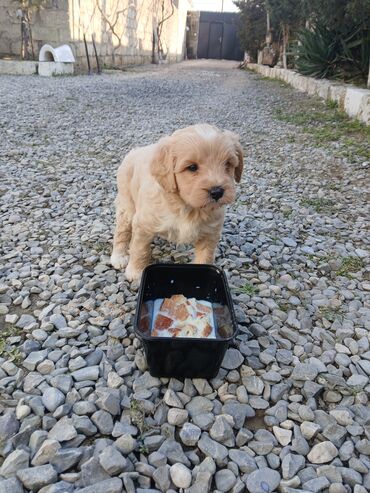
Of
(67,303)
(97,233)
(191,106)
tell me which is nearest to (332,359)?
(67,303)

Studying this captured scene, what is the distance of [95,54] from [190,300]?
15.8m

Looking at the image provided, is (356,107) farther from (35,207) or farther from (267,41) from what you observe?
(267,41)

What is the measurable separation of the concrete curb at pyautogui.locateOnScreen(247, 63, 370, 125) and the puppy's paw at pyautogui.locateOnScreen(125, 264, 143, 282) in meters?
5.69

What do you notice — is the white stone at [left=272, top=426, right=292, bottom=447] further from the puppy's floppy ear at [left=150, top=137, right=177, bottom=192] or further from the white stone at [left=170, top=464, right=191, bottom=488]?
the puppy's floppy ear at [left=150, top=137, right=177, bottom=192]

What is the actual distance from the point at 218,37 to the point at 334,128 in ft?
96.0

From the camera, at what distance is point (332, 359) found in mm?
2160

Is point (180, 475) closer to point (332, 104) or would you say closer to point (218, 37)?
point (332, 104)

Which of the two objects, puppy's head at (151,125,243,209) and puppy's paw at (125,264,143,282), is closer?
puppy's head at (151,125,243,209)

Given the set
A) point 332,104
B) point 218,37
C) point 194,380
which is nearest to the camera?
point 194,380

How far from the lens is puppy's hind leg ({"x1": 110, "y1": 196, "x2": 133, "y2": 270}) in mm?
2914

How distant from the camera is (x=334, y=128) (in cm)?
691

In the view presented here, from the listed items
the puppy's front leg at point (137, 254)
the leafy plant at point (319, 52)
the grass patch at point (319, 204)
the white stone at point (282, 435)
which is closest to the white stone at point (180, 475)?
the white stone at point (282, 435)

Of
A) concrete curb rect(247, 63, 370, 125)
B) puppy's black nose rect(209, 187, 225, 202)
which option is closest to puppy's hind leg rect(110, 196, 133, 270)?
puppy's black nose rect(209, 187, 225, 202)

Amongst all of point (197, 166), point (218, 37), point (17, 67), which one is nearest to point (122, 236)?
point (197, 166)
